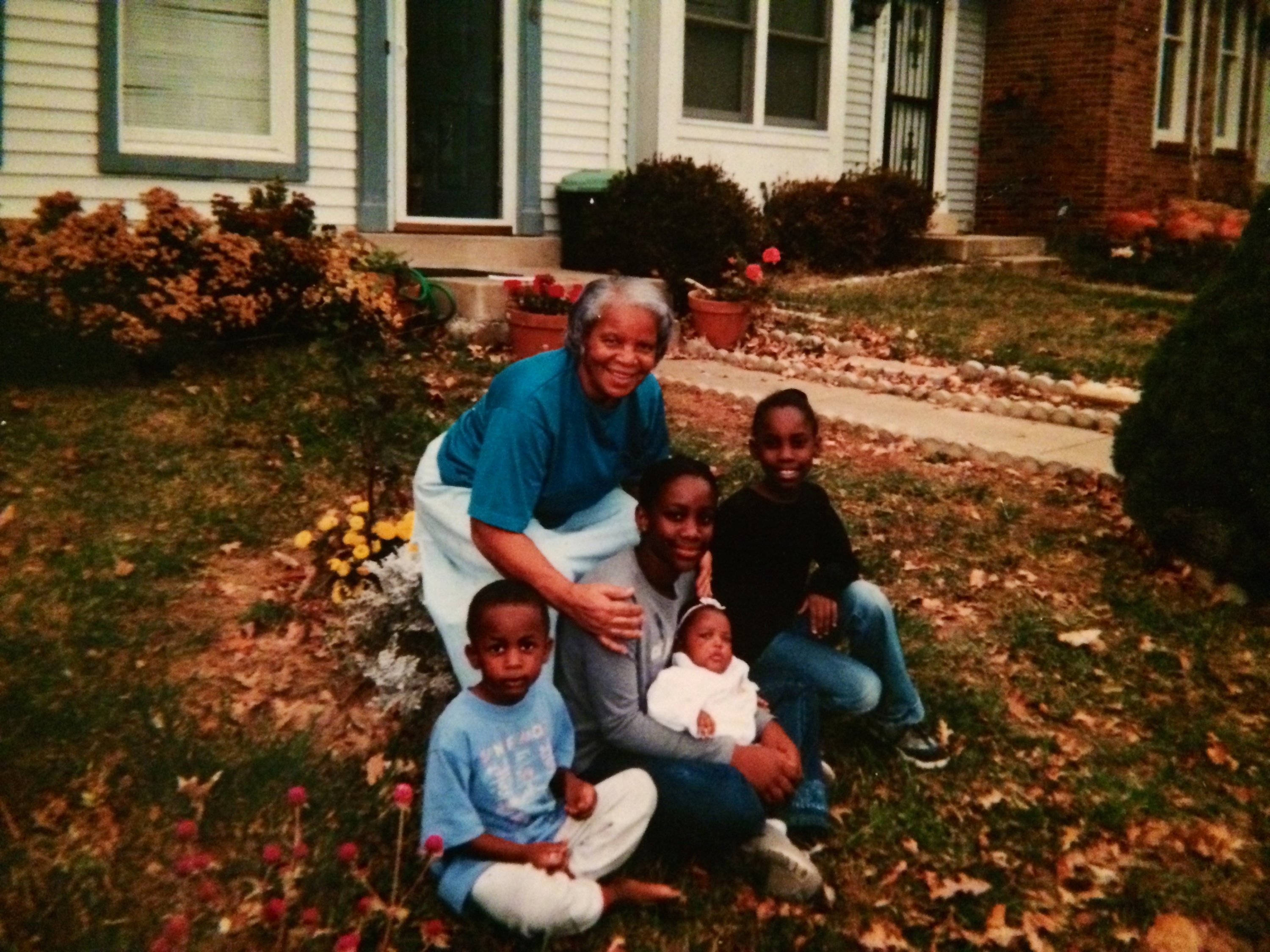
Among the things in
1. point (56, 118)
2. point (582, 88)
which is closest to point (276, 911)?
point (56, 118)

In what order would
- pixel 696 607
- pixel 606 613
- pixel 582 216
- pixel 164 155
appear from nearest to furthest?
pixel 606 613 → pixel 696 607 → pixel 164 155 → pixel 582 216

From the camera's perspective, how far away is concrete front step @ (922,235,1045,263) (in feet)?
43.5

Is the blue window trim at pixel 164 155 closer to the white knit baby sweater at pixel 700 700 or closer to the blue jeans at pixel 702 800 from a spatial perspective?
the white knit baby sweater at pixel 700 700

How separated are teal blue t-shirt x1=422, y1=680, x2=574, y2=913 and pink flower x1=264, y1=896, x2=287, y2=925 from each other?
0.34m

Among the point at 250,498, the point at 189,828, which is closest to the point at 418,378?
the point at 250,498

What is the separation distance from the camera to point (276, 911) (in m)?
2.38

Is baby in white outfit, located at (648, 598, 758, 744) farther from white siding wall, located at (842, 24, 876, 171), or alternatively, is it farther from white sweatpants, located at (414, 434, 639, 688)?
white siding wall, located at (842, 24, 876, 171)

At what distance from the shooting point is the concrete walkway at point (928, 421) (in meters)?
6.13

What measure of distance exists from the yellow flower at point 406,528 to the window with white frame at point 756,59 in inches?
322

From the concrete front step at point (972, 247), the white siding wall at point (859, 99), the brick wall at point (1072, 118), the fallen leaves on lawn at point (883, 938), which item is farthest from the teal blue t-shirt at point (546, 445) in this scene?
the brick wall at point (1072, 118)

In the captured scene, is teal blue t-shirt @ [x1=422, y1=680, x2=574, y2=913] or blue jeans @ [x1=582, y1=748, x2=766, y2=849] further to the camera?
blue jeans @ [x1=582, y1=748, x2=766, y2=849]

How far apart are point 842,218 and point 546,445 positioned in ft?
30.6

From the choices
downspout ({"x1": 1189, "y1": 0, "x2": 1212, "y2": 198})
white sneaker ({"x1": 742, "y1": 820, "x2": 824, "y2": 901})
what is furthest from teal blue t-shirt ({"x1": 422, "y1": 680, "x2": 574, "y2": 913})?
downspout ({"x1": 1189, "y1": 0, "x2": 1212, "y2": 198})

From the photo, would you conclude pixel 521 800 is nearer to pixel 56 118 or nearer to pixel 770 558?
pixel 770 558
